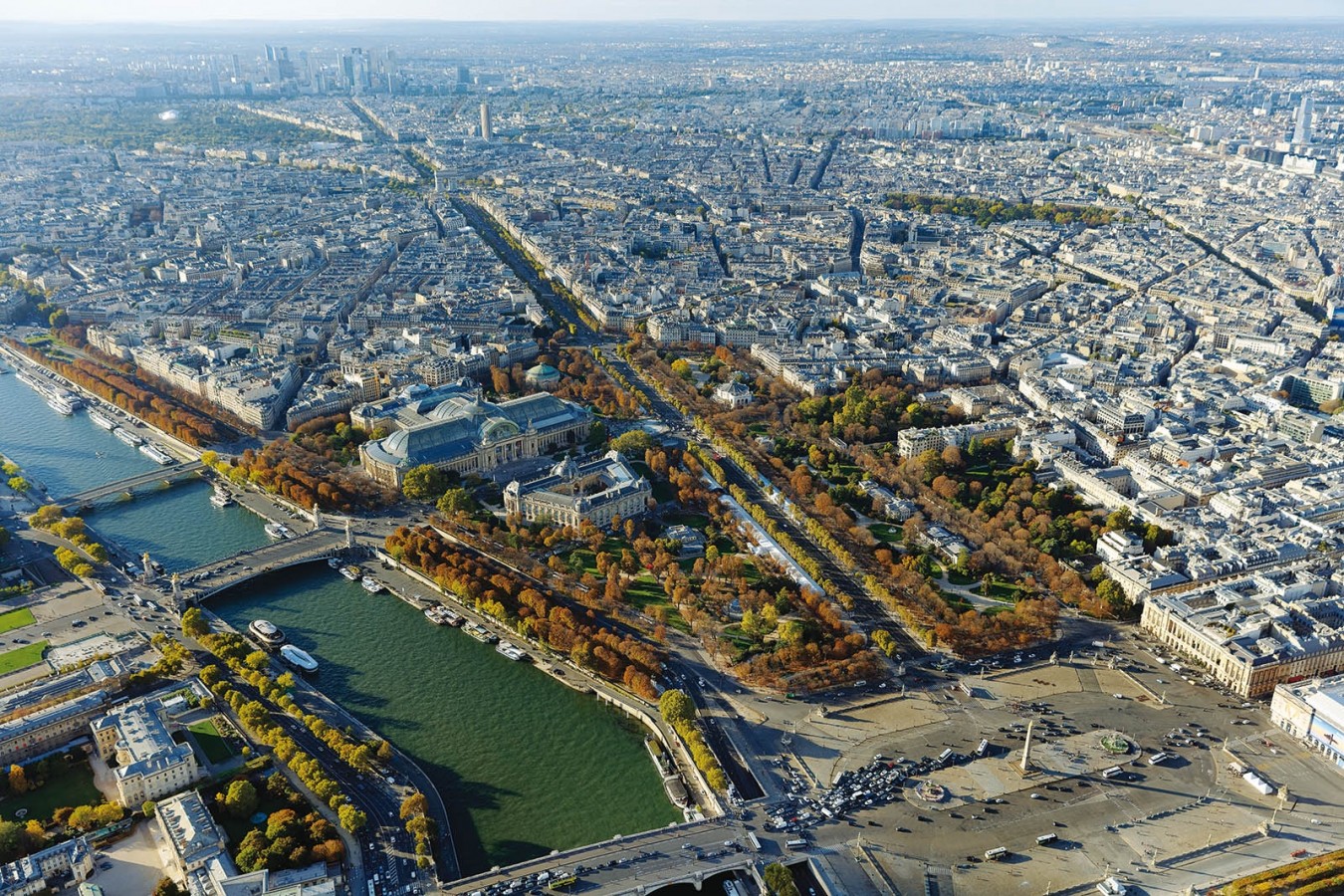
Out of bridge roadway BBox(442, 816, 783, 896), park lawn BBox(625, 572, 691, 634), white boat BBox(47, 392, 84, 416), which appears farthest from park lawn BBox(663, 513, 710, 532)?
white boat BBox(47, 392, 84, 416)

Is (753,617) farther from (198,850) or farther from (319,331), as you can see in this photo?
(319,331)

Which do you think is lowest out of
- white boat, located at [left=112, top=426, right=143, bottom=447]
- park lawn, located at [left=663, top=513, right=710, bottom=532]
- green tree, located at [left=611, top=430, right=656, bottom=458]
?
park lawn, located at [left=663, top=513, right=710, bottom=532]

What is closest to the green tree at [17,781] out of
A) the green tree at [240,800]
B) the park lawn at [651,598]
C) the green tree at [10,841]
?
the green tree at [10,841]

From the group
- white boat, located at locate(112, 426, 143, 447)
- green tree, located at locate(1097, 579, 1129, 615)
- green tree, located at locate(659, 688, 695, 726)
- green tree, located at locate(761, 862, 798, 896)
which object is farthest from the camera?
white boat, located at locate(112, 426, 143, 447)

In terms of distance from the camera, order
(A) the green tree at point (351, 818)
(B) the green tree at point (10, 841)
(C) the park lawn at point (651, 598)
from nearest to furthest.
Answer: (B) the green tree at point (10, 841) → (A) the green tree at point (351, 818) → (C) the park lawn at point (651, 598)

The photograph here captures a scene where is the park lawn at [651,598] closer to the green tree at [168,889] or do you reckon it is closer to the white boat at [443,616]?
the white boat at [443,616]

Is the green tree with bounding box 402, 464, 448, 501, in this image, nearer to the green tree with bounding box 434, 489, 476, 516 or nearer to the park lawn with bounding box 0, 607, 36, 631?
the green tree with bounding box 434, 489, 476, 516
